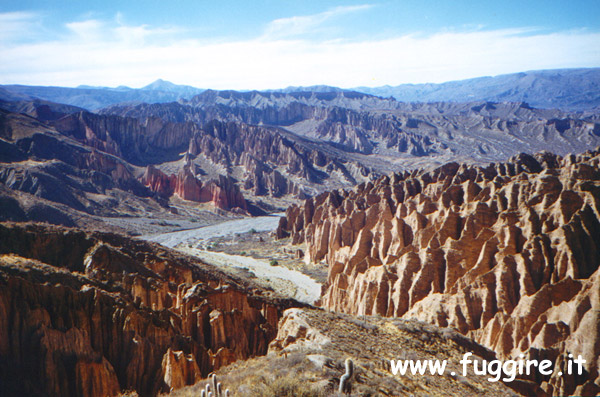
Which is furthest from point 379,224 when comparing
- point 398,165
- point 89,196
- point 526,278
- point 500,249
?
point 398,165

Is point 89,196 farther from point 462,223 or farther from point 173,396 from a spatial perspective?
point 173,396

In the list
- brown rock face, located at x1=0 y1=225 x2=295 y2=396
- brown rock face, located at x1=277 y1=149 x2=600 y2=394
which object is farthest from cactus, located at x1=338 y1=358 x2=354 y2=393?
brown rock face, located at x1=277 y1=149 x2=600 y2=394

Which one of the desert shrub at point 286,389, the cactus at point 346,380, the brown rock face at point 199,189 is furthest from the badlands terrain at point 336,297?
the brown rock face at point 199,189

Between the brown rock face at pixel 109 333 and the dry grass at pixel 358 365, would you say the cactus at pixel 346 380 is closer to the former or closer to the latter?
the dry grass at pixel 358 365

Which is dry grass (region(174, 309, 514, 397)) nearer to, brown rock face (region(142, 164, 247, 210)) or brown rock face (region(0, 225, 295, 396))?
brown rock face (region(0, 225, 295, 396))

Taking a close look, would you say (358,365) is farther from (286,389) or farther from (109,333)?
(109,333)

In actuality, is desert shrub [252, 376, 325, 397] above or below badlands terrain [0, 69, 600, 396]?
above
